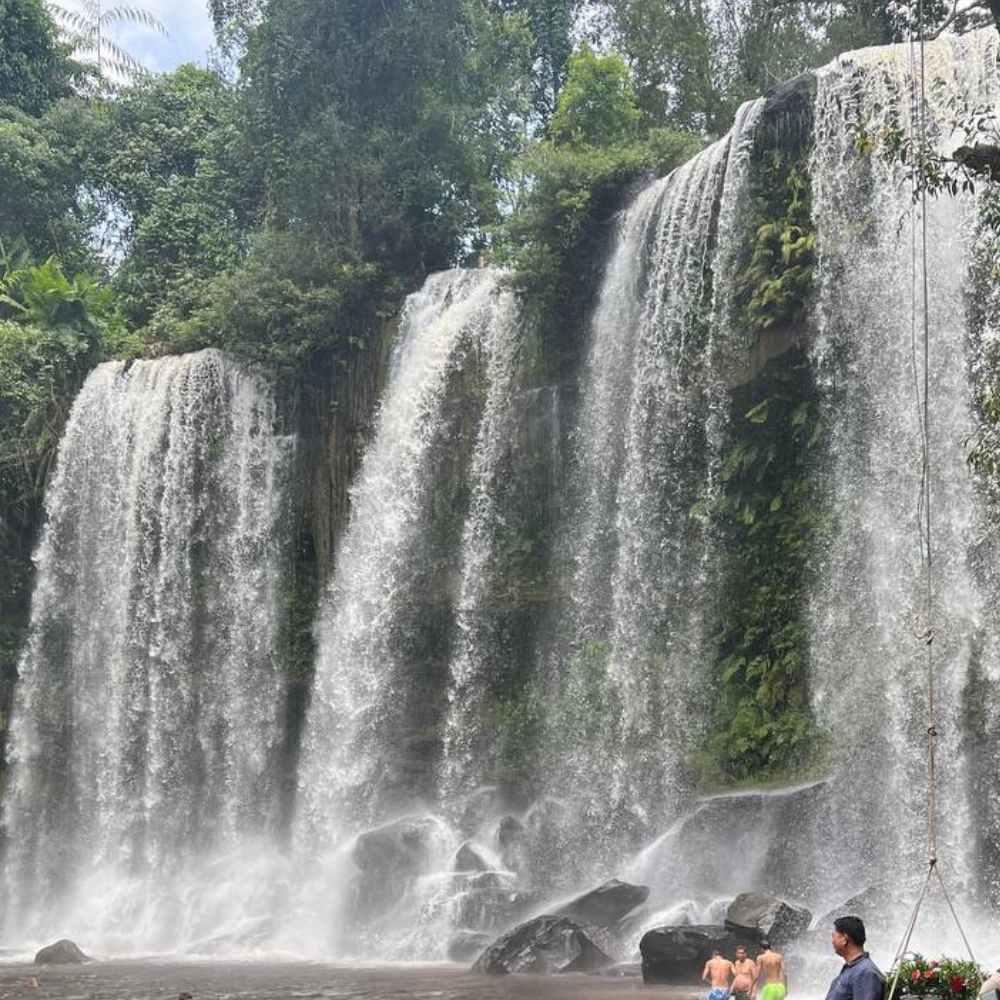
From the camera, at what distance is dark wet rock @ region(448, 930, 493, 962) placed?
56.2ft

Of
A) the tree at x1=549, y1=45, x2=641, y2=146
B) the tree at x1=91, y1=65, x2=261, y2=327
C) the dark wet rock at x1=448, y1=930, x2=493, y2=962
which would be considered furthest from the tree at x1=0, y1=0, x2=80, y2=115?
the dark wet rock at x1=448, y1=930, x2=493, y2=962

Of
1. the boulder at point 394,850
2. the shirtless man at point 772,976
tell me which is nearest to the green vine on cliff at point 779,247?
the boulder at point 394,850

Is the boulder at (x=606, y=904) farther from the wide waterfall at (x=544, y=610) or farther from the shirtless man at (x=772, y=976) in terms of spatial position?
the shirtless man at (x=772, y=976)

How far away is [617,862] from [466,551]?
576 cm

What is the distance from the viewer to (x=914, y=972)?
8.91m

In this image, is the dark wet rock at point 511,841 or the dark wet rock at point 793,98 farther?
the dark wet rock at point 793,98

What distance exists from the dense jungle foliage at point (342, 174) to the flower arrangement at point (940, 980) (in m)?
9.82

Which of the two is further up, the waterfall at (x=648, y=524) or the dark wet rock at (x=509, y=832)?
the waterfall at (x=648, y=524)

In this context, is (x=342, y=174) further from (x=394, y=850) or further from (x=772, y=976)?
(x=772, y=976)

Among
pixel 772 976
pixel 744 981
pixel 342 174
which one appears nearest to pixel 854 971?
pixel 772 976

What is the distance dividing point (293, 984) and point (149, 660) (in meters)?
9.81

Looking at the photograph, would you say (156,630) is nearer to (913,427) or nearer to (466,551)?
(466,551)

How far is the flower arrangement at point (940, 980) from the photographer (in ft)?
28.6

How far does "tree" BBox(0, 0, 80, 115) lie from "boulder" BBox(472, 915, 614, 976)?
1134 inches
